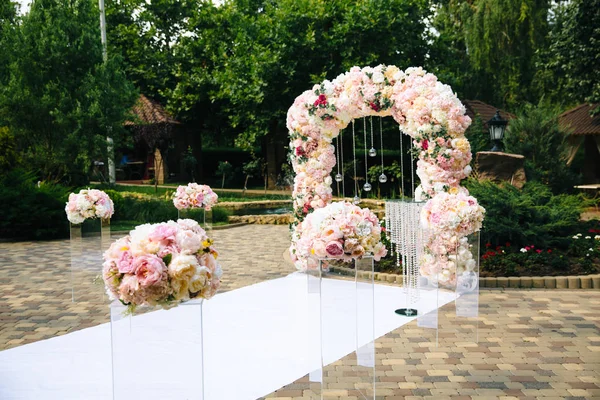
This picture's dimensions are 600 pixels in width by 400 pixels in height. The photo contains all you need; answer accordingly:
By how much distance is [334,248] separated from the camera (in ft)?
15.4

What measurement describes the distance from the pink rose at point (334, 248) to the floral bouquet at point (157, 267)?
1.46m

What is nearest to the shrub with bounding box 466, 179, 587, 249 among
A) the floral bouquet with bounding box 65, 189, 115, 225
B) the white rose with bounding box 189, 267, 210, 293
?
the floral bouquet with bounding box 65, 189, 115, 225

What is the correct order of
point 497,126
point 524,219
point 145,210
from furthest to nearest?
point 145,210, point 497,126, point 524,219

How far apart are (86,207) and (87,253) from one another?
2.34 ft

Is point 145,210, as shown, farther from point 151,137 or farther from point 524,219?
point 151,137

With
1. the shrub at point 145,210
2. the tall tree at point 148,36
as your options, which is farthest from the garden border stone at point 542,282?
the tall tree at point 148,36

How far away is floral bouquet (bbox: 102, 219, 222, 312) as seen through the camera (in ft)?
10.6

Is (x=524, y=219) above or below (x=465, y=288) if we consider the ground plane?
above

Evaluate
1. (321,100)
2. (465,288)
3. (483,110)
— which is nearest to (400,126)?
(321,100)

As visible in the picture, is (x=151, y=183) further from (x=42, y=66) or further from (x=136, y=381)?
(x=136, y=381)

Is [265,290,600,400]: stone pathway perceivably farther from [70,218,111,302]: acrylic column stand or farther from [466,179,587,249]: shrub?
[70,218,111,302]: acrylic column stand

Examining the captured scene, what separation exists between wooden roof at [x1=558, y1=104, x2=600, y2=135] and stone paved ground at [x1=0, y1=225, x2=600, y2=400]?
14342 mm

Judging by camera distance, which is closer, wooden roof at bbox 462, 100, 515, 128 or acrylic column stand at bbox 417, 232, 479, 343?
acrylic column stand at bbox 417, 232, 479, 343

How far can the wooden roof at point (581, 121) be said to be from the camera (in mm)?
20344
